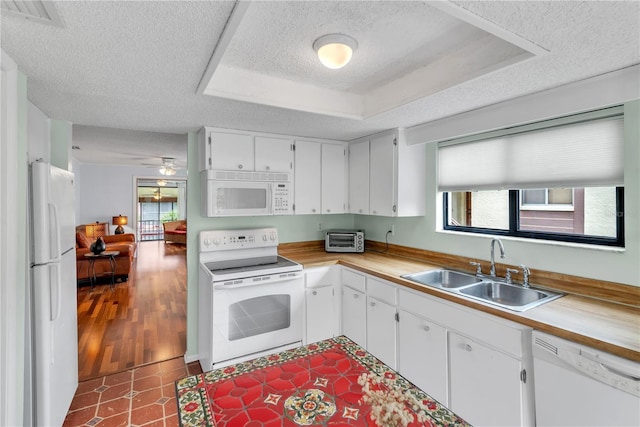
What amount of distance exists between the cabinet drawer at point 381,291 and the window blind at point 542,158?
107 cm

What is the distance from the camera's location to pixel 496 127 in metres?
2.17

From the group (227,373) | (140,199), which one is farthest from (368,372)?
(140,199)

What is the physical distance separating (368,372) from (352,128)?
7.06 ft

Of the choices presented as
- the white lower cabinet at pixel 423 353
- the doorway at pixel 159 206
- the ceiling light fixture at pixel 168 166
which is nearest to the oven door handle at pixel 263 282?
the white lower cabinet at pixel 423 353

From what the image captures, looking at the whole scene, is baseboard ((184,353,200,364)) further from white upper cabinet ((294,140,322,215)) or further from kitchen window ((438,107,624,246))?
A: kitchen window ((438,107,624,246))

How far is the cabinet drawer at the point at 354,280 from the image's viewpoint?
2721 millimetres

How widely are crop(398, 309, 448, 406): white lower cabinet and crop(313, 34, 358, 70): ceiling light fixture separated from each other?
1.74 metres

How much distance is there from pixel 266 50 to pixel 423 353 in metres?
2.19

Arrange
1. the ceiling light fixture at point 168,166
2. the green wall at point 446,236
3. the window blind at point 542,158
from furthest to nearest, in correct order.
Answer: the ceiling light fixture at point 168,166, the window blind at point 542,158, the green wall at point 446,236

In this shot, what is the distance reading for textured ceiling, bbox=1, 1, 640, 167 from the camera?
1126 mm

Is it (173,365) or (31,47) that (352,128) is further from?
(173,365)

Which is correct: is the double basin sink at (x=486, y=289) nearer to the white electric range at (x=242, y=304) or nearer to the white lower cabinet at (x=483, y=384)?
the white lower cabinet at (x=483, y=384)

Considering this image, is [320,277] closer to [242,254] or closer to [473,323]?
[242,254]

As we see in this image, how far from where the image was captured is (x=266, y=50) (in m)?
1.71
